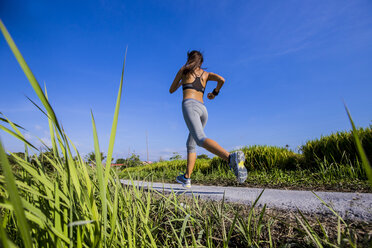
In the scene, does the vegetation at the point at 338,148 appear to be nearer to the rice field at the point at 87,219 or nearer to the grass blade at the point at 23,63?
the rice field at the point at 87,219

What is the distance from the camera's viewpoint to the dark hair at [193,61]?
3406mm

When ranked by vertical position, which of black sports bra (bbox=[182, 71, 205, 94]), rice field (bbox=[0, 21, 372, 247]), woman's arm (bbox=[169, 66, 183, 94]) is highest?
woman's arm (bbox=[169, 66, 183, 94])

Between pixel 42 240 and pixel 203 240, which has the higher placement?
pixel 42 240

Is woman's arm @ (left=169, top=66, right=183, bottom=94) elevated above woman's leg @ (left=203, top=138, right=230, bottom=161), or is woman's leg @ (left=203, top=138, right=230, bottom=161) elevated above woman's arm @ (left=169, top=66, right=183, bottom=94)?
woman's arm @ (left=169, top=66, right=183, bottom=94)

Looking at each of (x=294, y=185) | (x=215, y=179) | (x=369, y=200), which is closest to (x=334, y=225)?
(x=369, y=200)

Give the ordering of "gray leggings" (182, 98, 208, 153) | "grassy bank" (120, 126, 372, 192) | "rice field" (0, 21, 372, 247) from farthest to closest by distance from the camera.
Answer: "grassy bank" (120, 126, 372, 192), "gray leggings" (182, 98, 208, 153), "rice field" (0, 21, 372, 247)

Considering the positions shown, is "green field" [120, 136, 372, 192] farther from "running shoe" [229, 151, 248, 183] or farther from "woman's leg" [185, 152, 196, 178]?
"running shoe" [229, 151, 248, 183]

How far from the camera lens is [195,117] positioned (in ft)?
10.2

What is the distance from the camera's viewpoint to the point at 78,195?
2.68 ft

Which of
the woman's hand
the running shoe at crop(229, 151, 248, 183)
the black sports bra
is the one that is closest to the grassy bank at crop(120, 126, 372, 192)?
the running shoe at crop(229, 151, 248, 183)

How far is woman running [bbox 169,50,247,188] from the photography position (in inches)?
107

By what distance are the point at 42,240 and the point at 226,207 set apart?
1.19 metres

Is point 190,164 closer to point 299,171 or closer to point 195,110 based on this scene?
point 195,110

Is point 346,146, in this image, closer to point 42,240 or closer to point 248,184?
point 248,184
